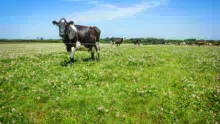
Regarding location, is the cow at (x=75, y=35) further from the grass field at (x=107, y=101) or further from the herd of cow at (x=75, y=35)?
the grass field at (x=107, y=101)

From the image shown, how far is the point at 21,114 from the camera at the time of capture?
6125 mm

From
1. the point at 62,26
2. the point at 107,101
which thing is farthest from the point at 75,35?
the point at 107,101

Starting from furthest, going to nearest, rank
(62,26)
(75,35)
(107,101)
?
1. (75,35)
2. (62,26)
3. (107,101)

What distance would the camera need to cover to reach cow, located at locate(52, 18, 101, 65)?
13944 millimetres

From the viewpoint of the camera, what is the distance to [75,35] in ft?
49.0

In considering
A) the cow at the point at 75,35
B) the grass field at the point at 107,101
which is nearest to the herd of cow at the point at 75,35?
the cow at the point at 75,35

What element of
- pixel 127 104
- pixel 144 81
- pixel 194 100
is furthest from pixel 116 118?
pixel 144 81

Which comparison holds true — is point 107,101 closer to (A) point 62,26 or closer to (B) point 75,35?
(A) point 62,26

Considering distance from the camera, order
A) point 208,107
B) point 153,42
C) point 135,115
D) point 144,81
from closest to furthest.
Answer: point 135,115
point 208,107
point 144,81
point 153,42

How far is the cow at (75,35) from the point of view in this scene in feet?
45.7

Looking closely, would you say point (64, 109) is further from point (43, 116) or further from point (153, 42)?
point (153, 42)

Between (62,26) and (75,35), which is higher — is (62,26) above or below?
above

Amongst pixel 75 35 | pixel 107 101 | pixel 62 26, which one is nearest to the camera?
pixel 107 101

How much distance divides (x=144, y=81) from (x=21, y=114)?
6.24 metres
